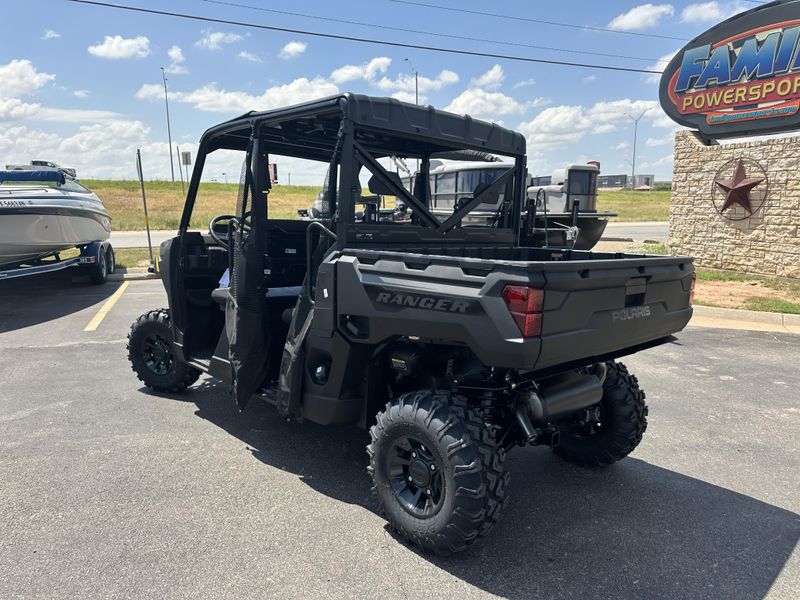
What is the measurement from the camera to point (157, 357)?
5234mm

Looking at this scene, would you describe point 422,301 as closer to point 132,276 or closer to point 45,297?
point 45,297

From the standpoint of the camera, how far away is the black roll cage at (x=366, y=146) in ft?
10.6

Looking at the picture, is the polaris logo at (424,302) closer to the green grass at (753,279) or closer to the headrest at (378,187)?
the headrest at (378,187)

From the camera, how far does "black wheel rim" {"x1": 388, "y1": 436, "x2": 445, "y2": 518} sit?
113 inches

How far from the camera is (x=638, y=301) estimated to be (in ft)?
9.73

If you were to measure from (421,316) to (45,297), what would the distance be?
10.00 metres

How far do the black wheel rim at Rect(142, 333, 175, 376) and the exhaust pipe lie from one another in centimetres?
344

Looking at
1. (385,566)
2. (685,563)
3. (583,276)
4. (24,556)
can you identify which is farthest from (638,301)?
(24,556)

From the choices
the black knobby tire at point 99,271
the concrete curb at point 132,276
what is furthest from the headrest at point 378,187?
the concrete curb at point 132,276

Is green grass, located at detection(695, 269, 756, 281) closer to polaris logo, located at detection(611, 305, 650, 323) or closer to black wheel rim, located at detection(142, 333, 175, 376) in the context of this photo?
polaris logo, located at detection(611, 305, 650, 323)

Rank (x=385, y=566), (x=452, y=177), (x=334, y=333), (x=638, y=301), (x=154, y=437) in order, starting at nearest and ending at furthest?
(x=385, y=566)
(x=638, y=301)
(x=334, y=333)
(x=154, y=437)
(x=452, y=177)

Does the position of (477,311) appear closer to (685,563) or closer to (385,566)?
(385,566)

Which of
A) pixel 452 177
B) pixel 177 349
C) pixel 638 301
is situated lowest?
pixel 177 349

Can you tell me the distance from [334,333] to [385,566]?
1198mm
